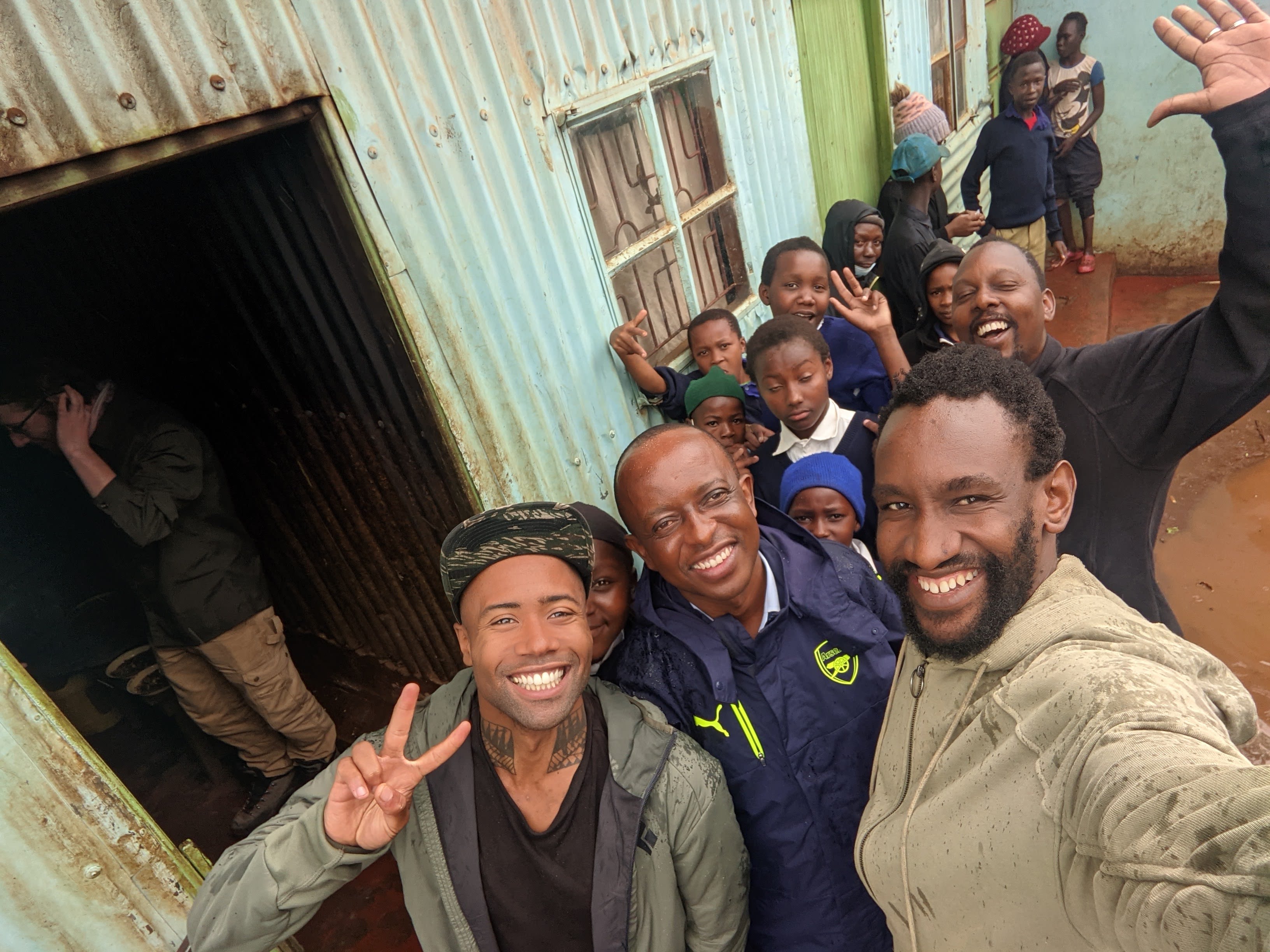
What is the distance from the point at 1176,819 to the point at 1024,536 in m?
0.54

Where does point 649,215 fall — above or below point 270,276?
below

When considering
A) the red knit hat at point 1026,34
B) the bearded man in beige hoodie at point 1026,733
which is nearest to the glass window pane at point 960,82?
the red knit hat at point 1026,34

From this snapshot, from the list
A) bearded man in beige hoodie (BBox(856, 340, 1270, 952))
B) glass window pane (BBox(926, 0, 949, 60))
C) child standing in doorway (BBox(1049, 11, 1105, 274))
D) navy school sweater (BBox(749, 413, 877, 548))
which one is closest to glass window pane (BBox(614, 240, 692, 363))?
navy school sweater (BBox(749, 413, 877, 548))

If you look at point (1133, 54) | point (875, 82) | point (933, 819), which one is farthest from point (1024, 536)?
point (1133, 54)

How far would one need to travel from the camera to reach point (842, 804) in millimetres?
1510

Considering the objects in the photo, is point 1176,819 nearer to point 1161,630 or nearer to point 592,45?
point 1161,630

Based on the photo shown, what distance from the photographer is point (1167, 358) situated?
166 centimetres

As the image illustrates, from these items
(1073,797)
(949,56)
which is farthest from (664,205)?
(949,56)

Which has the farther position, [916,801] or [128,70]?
[128,70]

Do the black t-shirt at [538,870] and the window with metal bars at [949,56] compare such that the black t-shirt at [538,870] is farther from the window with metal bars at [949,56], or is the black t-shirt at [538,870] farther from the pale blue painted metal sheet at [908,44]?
the window with metal bars at [949,56]

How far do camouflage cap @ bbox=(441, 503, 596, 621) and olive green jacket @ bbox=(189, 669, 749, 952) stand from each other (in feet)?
1.09

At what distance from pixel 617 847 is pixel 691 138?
319cm

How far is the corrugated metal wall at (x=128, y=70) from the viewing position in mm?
1276

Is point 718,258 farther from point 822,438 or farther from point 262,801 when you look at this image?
point 262,801
